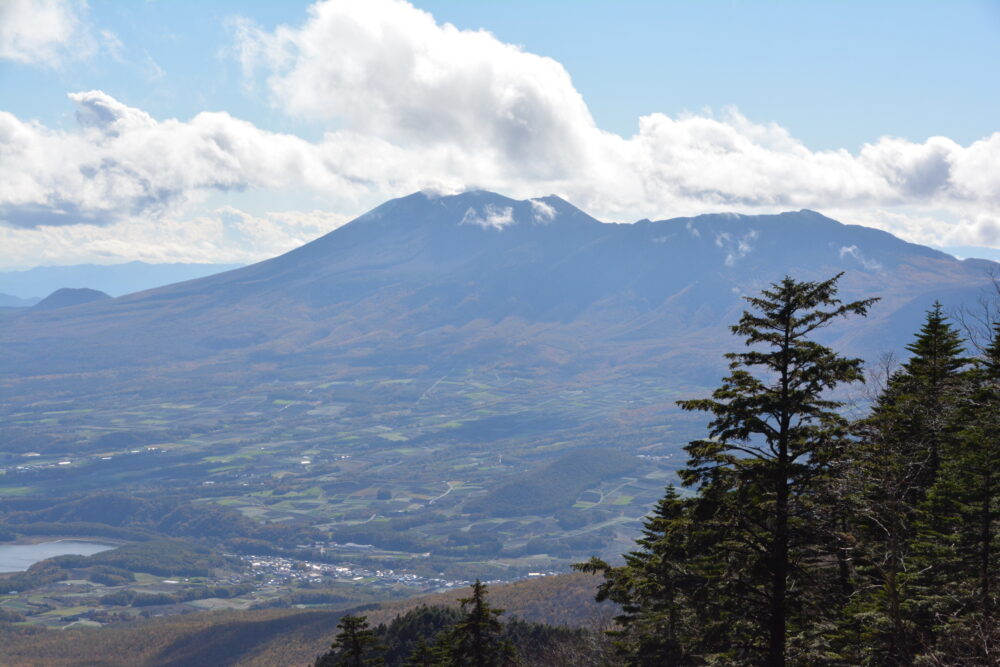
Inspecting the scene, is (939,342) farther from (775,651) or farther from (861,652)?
(775,651)

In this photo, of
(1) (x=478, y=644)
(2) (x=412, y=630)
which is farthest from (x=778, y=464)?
(2) (x=412, y=630)

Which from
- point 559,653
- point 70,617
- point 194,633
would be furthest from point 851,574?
point 70,617

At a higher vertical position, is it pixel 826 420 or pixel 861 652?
pixel 826 420

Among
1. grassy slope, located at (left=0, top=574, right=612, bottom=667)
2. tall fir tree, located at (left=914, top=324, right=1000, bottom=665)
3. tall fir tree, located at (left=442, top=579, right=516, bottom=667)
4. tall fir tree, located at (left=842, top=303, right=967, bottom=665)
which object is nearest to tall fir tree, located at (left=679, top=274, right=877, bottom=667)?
tall fir tree, located at (left=842, top=303, right=967, bottom=665)

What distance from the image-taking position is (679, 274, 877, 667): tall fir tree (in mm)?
19094

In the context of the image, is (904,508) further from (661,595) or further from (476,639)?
(476,639)

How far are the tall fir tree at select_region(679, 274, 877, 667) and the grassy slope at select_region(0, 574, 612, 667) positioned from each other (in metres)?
96.4

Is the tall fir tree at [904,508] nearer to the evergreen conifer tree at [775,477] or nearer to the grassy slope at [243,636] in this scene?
the evergreen conifer tree at [775,477]

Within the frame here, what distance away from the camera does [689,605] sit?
2672cm

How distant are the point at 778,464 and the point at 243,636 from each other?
14140 centimetres

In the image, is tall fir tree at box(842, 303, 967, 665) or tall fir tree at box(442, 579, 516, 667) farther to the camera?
tall fir tree at box(442, 579, 516, 667)

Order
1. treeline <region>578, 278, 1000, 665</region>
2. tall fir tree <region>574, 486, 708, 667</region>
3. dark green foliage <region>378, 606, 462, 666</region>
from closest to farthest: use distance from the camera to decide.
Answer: treeline <region>578, 278, 1000, 665</region> → tall fir tree <region>574, 486, 708, 667</region> → dark green foliage <region>378, 606, 462, 666</region>

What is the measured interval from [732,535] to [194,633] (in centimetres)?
15260

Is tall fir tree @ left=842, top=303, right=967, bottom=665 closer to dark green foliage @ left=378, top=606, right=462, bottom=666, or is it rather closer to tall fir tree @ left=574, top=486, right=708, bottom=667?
tall fir tree @ left=574, top=486, right=708, bottom=667
